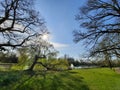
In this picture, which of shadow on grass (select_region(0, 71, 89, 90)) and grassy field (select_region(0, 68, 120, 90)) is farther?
grassy field (select_region(0, 68, 120, 90))

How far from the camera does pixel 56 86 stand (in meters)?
17.5

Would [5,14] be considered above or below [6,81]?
above

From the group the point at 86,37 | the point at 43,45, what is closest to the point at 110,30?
the point at 86,37

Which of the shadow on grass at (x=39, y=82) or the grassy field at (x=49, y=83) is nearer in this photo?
the shadow on grass at (x=39, y=82)

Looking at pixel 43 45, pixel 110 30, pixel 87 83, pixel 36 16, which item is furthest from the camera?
pixel 43 45

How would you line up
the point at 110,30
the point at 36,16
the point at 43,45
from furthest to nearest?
the point at 43,45, the point at 36,16, the point at 110,30

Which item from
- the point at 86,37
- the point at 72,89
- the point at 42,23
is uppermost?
the point at 42,23

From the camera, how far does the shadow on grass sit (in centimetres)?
1689

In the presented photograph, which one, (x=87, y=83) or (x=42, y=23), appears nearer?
(x=87, y=83)

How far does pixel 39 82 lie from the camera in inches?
711

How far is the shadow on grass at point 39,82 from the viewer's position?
16891 millimetres

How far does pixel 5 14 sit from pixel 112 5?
8.70 m

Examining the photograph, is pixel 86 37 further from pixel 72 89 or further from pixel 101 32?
pixel 72 89

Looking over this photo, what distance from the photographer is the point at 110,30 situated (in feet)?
55.8
